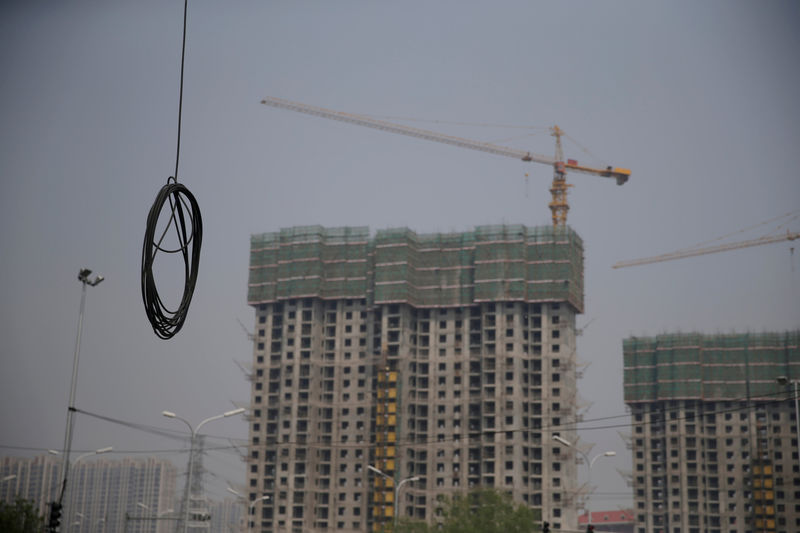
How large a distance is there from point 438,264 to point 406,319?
438 inches

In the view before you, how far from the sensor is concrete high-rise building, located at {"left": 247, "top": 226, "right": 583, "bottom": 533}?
148m

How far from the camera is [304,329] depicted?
16475cm

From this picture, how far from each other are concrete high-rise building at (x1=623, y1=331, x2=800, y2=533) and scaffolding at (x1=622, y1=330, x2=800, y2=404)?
0.54 feet

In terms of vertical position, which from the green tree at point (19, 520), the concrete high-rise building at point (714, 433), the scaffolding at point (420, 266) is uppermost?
the scaffolding at point (420, 266)

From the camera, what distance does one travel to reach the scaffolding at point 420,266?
15750cm

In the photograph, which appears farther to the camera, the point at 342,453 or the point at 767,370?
the point at 767,370

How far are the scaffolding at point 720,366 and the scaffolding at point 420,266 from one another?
22730mm

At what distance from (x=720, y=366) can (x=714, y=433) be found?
11.1 m

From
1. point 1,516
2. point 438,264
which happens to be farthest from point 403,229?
point 1,516

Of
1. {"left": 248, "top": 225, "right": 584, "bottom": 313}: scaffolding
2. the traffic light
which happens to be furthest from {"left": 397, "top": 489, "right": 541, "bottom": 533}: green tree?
{"left": 248, "top": 225, "right": 584, "bottom": 313}: scaffolding

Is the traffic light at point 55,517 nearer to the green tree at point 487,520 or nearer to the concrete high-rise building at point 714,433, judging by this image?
the green tree at point 487,520

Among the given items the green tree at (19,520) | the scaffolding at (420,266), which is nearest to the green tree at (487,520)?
the green tree at (19,520)

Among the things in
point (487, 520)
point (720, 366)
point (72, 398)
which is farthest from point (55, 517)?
point (720, 366)

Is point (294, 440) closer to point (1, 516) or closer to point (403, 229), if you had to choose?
point (403, 229)
